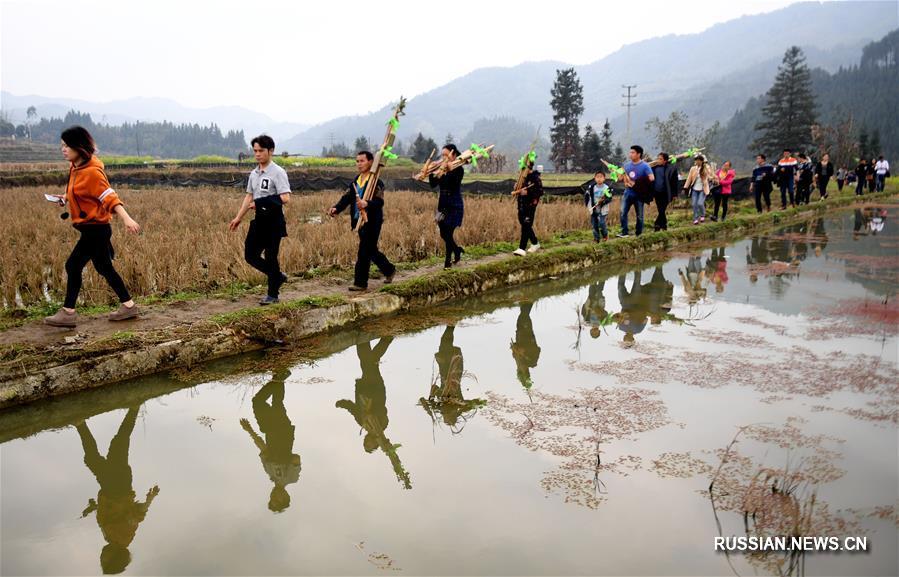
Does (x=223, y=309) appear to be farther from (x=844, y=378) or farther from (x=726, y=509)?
(x=844, y=378)

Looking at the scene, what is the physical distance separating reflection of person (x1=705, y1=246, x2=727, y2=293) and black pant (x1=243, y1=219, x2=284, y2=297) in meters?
5.53

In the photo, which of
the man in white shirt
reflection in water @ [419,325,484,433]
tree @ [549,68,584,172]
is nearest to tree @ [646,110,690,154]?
tree @ [549,68,584,172]

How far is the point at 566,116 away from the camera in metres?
65.2

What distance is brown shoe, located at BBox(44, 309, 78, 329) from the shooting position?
18.5ft

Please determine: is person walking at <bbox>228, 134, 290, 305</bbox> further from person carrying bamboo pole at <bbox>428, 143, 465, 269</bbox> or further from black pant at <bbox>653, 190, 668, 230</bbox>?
black pant at <bbox>653, 190, 668, 230</bbox>

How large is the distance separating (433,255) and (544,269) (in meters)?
1.81

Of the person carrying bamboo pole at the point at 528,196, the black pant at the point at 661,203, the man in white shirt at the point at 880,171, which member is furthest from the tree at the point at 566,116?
the person carrying bamboo pole at the point at 528,196

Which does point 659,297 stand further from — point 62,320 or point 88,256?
point 62,320

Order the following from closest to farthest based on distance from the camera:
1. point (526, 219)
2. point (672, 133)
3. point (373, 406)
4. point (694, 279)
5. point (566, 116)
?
1. point (373, 406)
2. point (694, 279)
3. point (526, 219)
4. point (566, 116)
5. point (672, 133)

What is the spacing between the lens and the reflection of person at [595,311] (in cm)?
689

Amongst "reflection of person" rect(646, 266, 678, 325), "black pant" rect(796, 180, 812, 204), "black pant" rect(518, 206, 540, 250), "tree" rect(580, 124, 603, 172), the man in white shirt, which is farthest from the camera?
"tree" rect(580, 124, 603, 172)

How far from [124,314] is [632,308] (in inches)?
210

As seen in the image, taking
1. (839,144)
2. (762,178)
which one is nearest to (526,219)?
(762,178)

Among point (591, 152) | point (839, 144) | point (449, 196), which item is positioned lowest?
point (449, 196)
